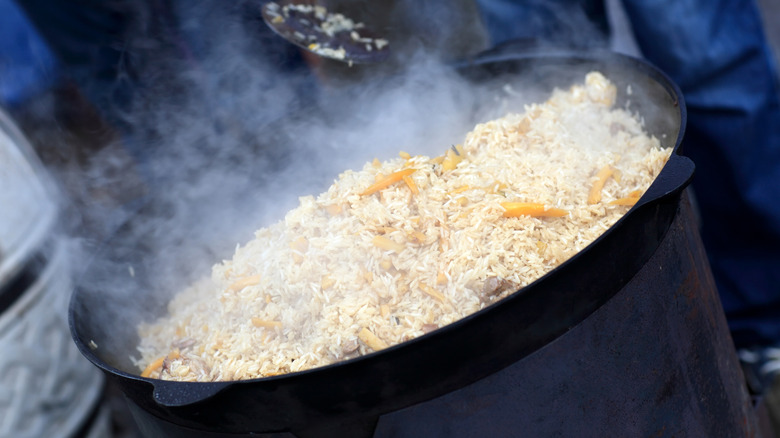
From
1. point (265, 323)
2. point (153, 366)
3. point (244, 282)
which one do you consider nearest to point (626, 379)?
point (265, 323)

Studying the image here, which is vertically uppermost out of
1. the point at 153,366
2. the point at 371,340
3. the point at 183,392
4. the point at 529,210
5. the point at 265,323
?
the point at 529,210

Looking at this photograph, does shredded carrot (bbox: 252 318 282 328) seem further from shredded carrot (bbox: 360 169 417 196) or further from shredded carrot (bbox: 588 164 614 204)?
shredded carrot (bbox: 588 164 614 204)

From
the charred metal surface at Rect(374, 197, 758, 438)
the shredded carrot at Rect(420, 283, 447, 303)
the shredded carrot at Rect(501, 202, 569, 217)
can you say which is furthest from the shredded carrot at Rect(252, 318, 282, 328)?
the shredded carrot at Rect(501, 202, 569, 217)

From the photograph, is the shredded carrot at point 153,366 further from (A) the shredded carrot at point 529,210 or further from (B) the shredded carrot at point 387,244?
(A) the shredded carrot at point 529,210

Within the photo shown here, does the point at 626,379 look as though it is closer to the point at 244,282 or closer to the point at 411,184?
the point at 411,184

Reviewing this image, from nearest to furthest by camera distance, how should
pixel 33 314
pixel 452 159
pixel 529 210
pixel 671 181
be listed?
pixel 671 181, pixel 529 210, pixel 452 159, pixel 33 314

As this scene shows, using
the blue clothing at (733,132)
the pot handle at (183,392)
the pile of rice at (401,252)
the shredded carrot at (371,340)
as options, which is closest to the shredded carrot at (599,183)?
the pile of rice at (401,252)

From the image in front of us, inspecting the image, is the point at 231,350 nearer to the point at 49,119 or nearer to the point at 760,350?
the point at 49,119
